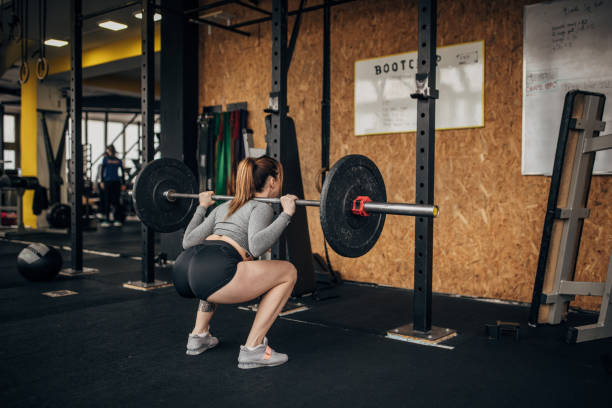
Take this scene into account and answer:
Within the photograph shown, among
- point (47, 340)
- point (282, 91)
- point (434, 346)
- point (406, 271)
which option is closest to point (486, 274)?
point (406, 271)

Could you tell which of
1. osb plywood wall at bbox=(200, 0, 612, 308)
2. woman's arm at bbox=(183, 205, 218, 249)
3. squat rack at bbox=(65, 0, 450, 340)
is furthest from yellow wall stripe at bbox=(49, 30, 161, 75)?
woman's arm at bbox=(183, 205, 218, 249)

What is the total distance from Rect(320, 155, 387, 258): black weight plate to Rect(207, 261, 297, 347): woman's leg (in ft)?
0.84

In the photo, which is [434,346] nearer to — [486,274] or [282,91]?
[486,274]

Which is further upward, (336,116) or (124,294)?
(336,116)

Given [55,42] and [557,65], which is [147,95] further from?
[55,42]

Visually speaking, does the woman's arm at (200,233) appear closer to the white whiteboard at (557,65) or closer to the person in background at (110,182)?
the white whiteboard at (557,65)

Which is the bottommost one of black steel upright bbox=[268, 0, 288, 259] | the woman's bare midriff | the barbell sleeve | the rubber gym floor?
the rubber gym floor

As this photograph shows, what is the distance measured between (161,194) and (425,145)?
1.49m

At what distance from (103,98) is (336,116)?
9.28 m

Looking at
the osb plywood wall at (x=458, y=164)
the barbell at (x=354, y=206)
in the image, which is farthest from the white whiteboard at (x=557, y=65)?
the barbell at (x=354, y=206)

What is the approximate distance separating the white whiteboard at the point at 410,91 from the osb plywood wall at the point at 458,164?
54 millimetres

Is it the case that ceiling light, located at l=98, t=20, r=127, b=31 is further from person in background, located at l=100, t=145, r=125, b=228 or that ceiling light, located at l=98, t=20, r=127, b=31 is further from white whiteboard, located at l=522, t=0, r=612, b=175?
white whiteboard, located at l=522, t=0, r=612, b=175

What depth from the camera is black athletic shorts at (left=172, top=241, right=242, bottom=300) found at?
6.37ft

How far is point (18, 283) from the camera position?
388 cm
